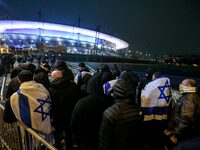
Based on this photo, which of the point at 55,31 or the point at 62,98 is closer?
the point at 62,98

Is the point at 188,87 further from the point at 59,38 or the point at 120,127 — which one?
the point at 59,38

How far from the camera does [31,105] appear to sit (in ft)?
15.8

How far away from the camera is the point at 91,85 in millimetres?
4738

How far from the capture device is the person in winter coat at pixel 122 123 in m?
3.73

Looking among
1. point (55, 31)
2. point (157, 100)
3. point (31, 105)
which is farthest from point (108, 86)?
point (55, 31)

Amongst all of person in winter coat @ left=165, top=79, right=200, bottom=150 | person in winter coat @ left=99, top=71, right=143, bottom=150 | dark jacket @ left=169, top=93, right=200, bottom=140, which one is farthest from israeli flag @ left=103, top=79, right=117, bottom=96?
person in winter coat @ left=99, top=71, right=143, bottom=150

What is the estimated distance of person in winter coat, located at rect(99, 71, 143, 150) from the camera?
373cm

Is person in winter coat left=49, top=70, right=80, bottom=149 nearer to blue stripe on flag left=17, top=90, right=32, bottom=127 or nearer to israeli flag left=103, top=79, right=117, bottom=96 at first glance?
blue stripe on flag left=17, top=90, right=32, bottom=127

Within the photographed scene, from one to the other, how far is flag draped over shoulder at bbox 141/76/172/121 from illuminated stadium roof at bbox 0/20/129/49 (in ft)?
292

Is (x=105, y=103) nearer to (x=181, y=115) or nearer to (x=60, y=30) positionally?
(x=181, y=115)

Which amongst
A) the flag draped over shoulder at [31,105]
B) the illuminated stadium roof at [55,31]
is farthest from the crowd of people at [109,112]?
the illuminated stadium roof at [55,31]

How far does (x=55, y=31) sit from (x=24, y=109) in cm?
10227

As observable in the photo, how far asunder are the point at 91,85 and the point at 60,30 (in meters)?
104

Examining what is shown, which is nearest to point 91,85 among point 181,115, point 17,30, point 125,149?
point 125,149
